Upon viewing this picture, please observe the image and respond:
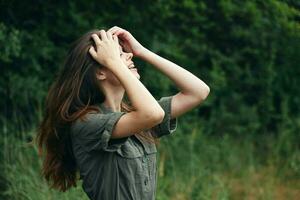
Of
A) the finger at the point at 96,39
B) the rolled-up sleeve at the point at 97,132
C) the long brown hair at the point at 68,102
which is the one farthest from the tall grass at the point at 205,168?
the finger at the point at 96,39

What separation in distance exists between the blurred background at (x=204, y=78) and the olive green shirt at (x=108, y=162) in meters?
1.83

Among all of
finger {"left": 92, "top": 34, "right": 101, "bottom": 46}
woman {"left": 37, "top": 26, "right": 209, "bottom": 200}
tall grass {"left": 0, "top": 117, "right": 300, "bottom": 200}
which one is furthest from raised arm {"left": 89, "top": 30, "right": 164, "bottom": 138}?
tall grass {"left": 0, "top": 117, "right": 300, "bottom": 200}

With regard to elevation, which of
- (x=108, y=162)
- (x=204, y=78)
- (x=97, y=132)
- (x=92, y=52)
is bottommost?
(x=204, y=78)

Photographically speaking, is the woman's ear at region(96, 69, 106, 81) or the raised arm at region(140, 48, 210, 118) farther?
the raised arm at region(140, 48, 210, 118)

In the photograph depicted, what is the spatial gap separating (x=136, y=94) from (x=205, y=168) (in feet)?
12.2

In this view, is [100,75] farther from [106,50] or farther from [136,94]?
[136,94]

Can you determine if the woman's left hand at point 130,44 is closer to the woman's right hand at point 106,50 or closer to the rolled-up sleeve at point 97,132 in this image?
the woman's right hand at point 106,50

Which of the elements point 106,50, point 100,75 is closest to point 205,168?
point 100,75

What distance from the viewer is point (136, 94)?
10.1 feet

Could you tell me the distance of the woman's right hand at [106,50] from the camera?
3.15 m

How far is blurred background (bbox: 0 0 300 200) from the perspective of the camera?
6.09 m

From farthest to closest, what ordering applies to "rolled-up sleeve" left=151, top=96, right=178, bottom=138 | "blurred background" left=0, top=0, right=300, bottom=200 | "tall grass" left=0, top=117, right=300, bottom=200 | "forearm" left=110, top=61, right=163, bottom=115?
"blurred background" left=0, top=0, right=300, bottom=200, "tall grass" left=0, top=117, right=300, bottom=200, "rolled-up sleeve" left=151, top=96, right=178, bottom=138, "forearm" left=110, top=61, right=163, bottom=115

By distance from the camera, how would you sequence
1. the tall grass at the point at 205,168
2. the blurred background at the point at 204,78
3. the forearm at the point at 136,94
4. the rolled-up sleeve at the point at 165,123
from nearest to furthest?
the forearm at the point at 136,94 → the rolled-up sleeve at the point at 165,123 → the tall grass at the point at 205,168 → the blurred background at the point at 204,78

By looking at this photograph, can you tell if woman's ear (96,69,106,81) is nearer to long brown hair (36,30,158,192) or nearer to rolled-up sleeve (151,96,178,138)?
long brown hair (36,30,158,192)
